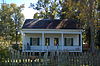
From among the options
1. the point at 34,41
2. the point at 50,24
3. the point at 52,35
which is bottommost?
the point at 34,41

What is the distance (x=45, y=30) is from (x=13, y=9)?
76.3ft

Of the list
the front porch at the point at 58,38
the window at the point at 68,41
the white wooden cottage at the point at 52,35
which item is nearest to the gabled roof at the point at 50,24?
the white wooden cottage at the point at 52,35

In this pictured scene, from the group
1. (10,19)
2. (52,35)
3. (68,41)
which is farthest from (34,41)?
(10,19)

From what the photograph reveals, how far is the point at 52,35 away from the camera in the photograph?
34.9 meters

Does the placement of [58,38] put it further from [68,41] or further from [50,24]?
[50,24]

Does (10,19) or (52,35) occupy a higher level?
(10,19)

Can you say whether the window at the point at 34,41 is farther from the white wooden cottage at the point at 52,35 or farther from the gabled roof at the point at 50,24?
the gabled roof at the point at 50,24

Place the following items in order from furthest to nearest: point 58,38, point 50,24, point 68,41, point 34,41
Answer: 1. point 58,38
2. point 68,41
3. point 50,24
4. point 34,41

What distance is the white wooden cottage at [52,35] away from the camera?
32438 mm

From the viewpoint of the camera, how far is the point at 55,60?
553 inches

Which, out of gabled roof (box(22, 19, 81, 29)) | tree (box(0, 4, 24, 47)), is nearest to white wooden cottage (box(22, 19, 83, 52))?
gabled roof (box(22, 19, 81, 29))

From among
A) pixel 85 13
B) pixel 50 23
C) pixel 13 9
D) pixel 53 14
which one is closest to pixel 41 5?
pixel 53 14

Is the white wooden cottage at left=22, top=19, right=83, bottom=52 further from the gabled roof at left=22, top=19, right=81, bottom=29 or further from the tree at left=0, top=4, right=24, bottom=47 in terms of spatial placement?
the tree at left=0, top=4, right=24, bottom=47

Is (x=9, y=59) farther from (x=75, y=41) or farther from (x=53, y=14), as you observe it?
(x=53, y=14)
